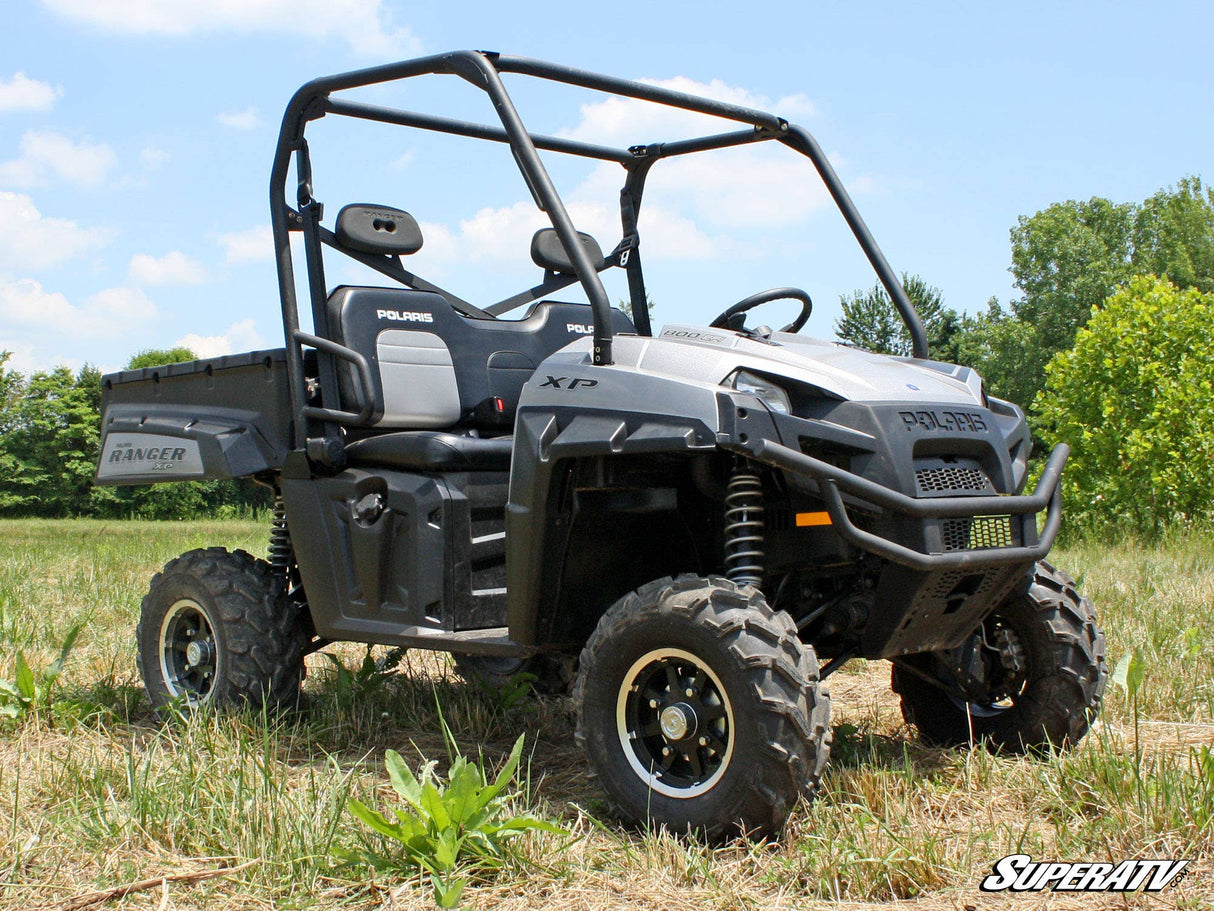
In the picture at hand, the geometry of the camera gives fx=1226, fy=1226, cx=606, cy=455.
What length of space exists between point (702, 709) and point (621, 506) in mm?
644

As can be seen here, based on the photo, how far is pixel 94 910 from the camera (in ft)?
8.70

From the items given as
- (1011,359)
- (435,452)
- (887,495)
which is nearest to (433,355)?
(435,452)

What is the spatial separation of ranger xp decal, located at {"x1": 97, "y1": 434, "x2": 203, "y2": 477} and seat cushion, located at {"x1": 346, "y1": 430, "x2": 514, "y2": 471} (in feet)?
2.57

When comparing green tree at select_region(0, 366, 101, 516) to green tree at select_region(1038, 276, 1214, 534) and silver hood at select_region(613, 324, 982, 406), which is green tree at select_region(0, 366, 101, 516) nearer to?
green tree at select_region(1038, 276, 1214, 534)

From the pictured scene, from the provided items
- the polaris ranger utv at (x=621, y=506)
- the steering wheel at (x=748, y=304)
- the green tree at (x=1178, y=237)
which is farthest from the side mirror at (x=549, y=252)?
the green tree at (x=1178, y=237)

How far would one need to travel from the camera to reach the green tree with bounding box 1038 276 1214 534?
11914 millimetres

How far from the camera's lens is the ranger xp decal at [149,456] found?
4.46 metres

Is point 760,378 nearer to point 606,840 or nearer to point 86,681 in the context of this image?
point 606,840

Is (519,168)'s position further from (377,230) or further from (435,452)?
(377,230)

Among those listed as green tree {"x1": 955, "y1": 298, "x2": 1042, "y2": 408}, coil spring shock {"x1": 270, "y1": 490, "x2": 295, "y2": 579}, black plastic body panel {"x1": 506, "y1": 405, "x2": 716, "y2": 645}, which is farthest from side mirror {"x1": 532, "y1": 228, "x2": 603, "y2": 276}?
green tree {"x1": 955, "y1": 298, "x2": 1042, "y2": 408}

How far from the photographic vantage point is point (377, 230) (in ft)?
14.7

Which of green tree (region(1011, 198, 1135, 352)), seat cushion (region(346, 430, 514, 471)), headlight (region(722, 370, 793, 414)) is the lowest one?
seat cushion (region(346, 430, 514, 471))

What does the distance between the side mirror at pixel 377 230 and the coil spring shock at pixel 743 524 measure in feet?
6.49
